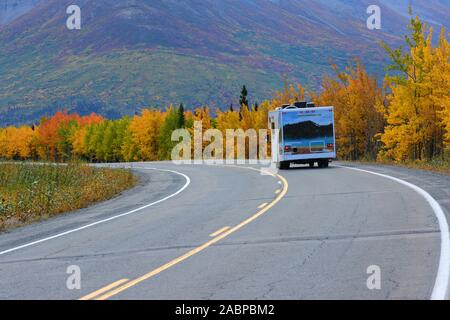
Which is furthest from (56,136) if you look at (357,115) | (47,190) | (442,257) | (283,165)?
(442,257)

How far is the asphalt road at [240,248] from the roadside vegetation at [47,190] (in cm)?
94

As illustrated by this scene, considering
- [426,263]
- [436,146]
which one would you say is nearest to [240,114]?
[436,146]

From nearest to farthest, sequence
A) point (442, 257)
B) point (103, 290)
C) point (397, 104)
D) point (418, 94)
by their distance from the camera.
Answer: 1. point (103, 290)
2. point (442, 257)
3. point (418, 94)
4. point (397, 104)

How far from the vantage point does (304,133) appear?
100 ft

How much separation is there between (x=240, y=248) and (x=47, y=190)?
1155cm

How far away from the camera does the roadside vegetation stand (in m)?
18.3

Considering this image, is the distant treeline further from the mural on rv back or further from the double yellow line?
the double yellow line

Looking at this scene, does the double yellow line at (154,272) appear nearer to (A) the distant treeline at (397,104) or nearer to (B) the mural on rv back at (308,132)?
(B) the mural on rv back at (308,132)

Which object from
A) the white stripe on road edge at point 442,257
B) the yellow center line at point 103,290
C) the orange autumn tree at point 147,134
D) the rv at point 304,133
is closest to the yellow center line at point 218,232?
the yellow center line at point 103,290

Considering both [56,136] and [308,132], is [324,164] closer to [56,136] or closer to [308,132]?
[308,132]

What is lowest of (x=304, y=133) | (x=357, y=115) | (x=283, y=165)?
(x=283, y=165)

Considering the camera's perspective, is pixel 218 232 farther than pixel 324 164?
No

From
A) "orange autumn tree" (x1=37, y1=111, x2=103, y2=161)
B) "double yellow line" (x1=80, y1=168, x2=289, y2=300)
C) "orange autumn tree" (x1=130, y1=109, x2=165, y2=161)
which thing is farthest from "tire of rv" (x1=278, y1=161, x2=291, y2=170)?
"orange autumn tree" (x1=37, y1=111, x2=103, y2=161)
